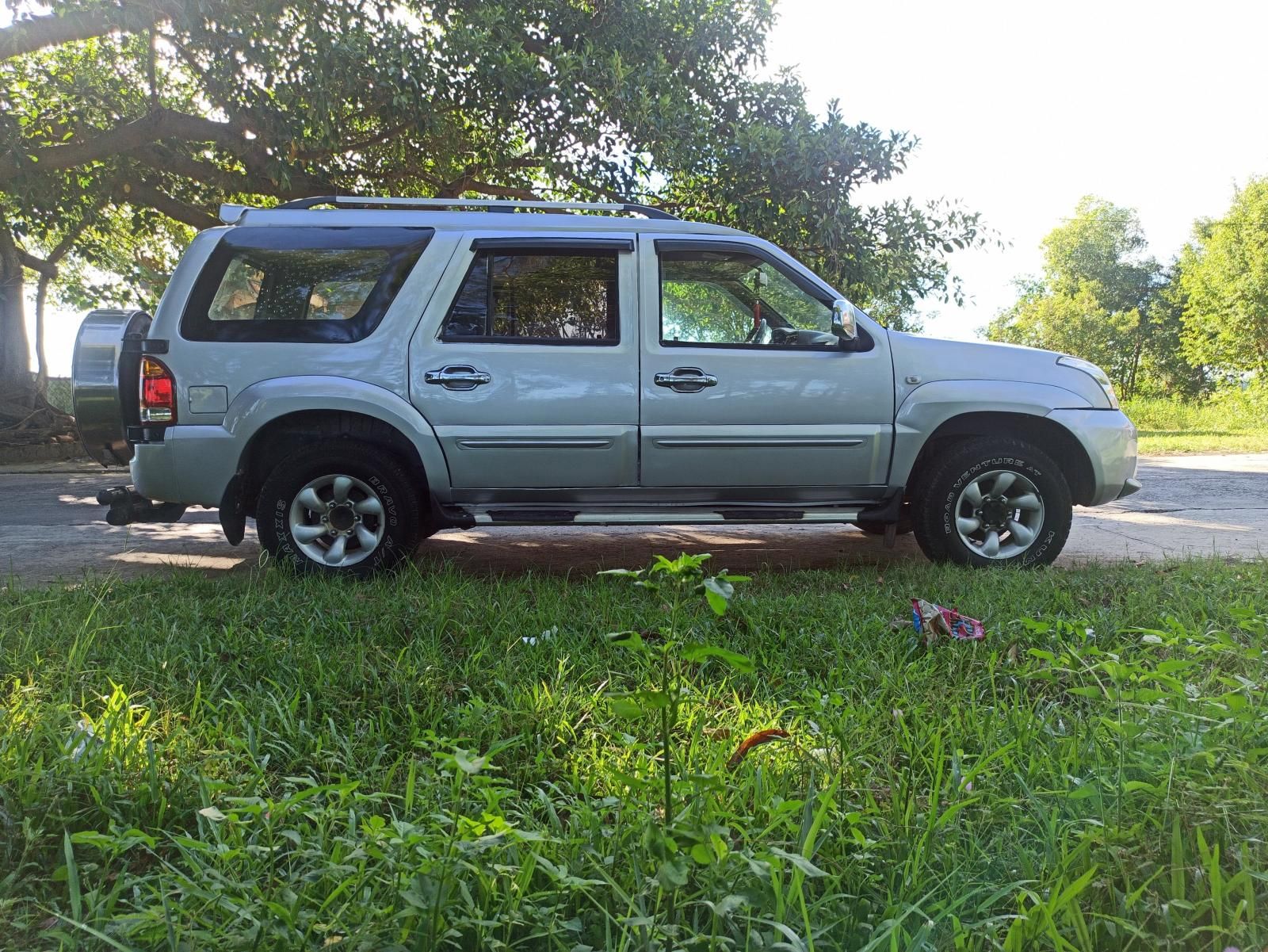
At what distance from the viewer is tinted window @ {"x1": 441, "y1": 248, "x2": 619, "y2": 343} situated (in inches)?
177

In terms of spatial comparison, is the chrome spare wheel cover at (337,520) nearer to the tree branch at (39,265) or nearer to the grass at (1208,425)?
the grass at (1208,425)

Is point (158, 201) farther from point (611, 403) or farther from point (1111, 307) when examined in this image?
point (1111, 307)

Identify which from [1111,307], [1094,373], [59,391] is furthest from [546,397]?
[1111,307]

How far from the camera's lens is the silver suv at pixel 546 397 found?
14.2 feet

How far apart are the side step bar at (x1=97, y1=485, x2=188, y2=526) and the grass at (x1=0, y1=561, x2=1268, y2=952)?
1196 millimetres

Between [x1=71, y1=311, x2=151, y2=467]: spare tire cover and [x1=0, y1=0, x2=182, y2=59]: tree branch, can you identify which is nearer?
[x1=71, y1=311, x2=151, y2=467]: spare tire cover

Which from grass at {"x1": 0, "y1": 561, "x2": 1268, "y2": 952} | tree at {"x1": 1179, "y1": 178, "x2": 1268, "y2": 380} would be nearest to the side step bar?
grass at {"x1": 0, "y1": 561, "x2": 1268, "y2": 952}

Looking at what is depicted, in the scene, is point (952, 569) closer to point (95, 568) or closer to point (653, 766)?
point (653, 766)

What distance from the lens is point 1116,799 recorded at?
1727mm

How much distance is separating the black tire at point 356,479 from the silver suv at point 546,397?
0.04ft

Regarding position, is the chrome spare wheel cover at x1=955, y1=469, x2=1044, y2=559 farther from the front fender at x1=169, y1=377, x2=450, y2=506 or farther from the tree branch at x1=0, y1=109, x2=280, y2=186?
the tree branch at x1=0, y1=109, x2=280, y2=186

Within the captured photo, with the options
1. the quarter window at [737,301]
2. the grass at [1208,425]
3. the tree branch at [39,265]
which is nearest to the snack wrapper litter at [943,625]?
the quarter window at [737,301]

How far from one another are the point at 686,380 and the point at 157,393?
8.97 ft

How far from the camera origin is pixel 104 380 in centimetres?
436
